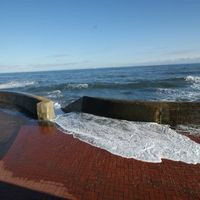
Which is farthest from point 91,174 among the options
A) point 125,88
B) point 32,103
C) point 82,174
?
point 125,88

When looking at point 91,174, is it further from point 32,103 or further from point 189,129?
point 32,103

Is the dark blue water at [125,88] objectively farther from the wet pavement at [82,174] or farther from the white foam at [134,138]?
the wet pavement at [82,174]

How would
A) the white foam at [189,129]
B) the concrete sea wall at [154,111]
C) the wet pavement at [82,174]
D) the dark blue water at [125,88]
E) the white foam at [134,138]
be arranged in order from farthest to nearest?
the dark blue water at [125,88], the concrete sea wall at [154,111], the white foam at [189,129], the white foam at [134,138], the wet pavement at [82,174]

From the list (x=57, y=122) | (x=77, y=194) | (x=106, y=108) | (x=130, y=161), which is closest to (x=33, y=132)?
(x=57, y=122)

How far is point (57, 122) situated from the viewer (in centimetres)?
1037

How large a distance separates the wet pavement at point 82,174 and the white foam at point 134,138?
0.39 meters

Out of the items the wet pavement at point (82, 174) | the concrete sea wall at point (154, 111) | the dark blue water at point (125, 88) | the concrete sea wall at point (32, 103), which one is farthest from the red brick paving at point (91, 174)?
the dark blue water at point (125, 88)

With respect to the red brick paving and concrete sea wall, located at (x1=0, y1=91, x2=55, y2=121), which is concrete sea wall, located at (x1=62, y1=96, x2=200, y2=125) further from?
the red brick paving

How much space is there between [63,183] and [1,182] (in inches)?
51.7

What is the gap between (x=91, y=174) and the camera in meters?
5.56

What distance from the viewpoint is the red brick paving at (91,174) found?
4.79m

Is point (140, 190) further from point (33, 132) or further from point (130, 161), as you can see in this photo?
point (33, 132)

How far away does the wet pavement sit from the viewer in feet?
15.7

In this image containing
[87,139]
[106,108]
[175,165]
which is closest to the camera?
[175,165]
